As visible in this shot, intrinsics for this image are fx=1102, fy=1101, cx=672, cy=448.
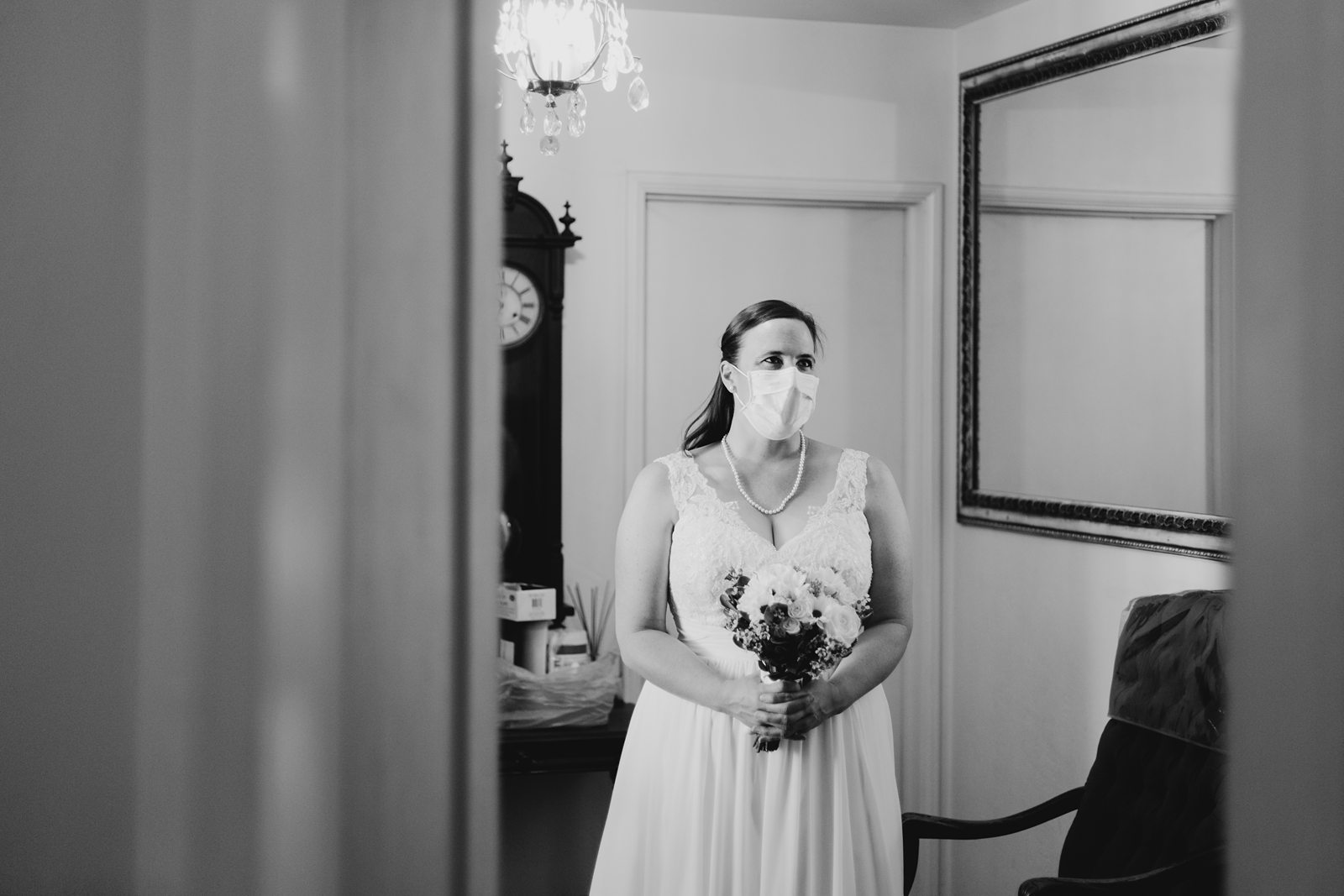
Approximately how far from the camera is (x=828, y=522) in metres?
2.20

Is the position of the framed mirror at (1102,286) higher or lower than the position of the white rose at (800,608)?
higher

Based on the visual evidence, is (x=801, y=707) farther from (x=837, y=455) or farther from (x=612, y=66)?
(x=612, y=66)

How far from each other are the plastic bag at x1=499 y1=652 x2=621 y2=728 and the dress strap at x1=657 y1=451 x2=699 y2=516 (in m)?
0.96

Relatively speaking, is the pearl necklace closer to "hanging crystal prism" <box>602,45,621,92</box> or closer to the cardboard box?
"hanging crystal prism" <box>602,45,621,92</box>

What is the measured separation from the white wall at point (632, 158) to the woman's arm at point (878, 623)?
1.28m

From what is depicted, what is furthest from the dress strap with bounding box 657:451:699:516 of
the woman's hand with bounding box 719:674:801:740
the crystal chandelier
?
the crystal chandelier

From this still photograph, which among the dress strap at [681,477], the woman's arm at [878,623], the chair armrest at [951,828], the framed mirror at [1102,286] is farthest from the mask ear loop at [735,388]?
the framed mirror at [1102,286]

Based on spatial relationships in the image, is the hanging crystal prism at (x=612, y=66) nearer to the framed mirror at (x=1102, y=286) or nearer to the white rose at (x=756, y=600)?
the white rose at (x=756, y=600)

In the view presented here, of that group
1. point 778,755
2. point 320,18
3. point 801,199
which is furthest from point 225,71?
point 801,199

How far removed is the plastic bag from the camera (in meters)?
2.98

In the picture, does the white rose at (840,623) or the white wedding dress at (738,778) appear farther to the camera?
the white wedding dress at (738,778)

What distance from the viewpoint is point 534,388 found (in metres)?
3.37

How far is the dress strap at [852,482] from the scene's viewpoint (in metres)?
2.24

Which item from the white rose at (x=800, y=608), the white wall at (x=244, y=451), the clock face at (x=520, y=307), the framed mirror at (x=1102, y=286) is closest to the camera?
the white wall at (x=244, y=451)
